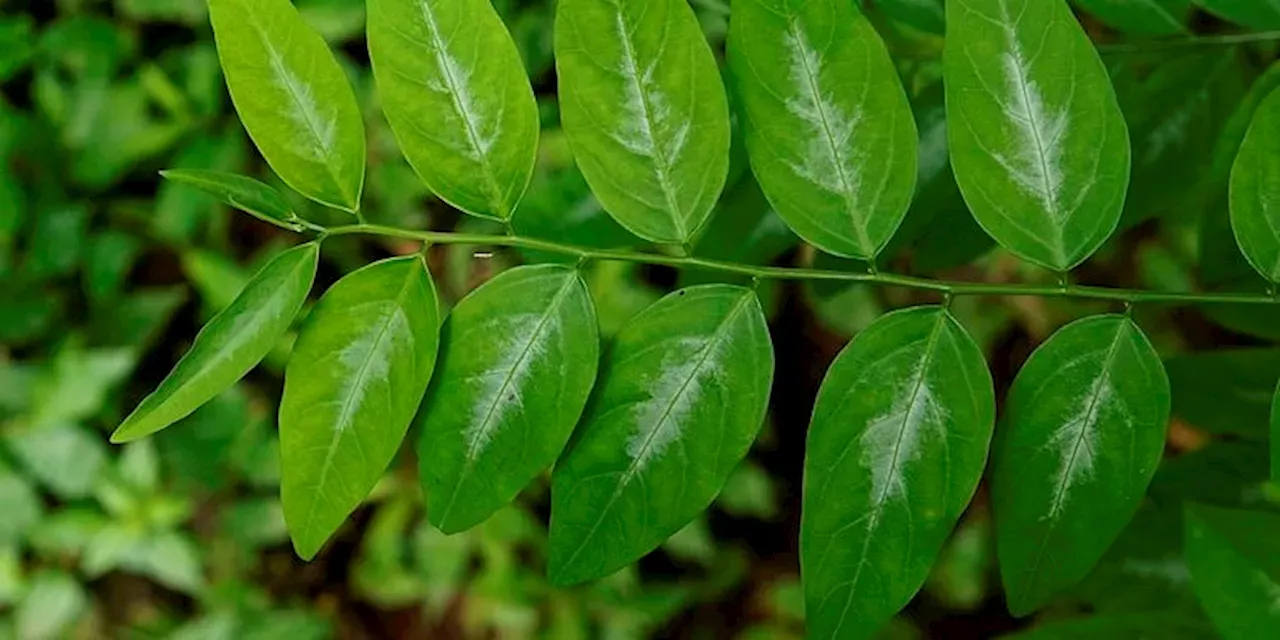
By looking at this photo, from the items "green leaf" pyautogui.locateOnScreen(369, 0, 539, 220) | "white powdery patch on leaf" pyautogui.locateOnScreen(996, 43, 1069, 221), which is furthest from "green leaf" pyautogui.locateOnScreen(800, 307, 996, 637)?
"green leaf" pyautogui.locateOnScreen(369, 0, 539, 220)

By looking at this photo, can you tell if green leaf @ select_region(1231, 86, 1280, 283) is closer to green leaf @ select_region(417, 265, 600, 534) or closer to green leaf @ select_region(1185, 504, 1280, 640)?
green leaf @ select_region(1185, 504, 1280, 640)

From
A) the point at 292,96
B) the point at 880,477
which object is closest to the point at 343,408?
the point at 292,96

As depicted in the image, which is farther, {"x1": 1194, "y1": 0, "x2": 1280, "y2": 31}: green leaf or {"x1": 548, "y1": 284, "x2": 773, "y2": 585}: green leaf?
{"x1": 1194, "y1": 0, "x2": 1280, "y2": 31}: green leaf

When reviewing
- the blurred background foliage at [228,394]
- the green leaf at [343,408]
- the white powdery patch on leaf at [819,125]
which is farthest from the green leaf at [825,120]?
the blurred background foliage at [228,394]

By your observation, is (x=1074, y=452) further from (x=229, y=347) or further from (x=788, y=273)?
(x=229, y=347)

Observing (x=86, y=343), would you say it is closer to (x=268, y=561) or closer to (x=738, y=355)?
(x=268, y=561)
